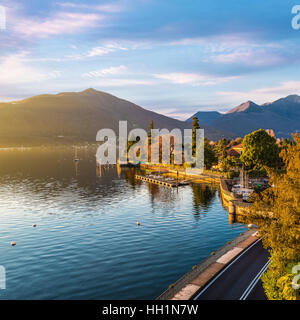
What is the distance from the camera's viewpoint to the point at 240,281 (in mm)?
34625

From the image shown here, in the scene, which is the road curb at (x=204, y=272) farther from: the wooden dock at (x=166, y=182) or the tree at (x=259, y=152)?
the wooden dock at (x=166, y=182)

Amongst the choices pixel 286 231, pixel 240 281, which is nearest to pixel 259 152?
pixel 240 281

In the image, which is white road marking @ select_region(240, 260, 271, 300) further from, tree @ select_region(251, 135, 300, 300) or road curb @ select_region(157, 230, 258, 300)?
road curb @ select_region(157, 230, 258, 300)

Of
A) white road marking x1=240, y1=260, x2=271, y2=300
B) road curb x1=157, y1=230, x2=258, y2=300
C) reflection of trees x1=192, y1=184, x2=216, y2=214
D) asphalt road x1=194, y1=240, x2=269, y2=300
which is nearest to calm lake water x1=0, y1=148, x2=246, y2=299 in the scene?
reflection of trees x1=192, y1=184, x2=216, y2=214

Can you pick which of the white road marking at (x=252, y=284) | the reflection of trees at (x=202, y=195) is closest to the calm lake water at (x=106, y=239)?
the reflection of trees at (x=202, y=195)

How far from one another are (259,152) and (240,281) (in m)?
83.7

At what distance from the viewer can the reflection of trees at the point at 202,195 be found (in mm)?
87588

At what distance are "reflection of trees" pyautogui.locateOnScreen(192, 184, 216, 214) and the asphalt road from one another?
39.8 metres

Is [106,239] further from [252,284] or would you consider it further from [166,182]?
[166,182]

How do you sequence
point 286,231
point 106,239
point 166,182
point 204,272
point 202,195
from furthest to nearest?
1. point 166,182
2. point 202,195
3. point 106,239
4. point 204,272
5. point 286,231

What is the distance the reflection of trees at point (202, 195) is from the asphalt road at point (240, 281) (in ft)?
131

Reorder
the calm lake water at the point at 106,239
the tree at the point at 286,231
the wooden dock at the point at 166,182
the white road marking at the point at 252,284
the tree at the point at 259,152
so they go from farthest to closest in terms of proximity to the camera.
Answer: the wooden dock at the point at 166,182 < the tree at the point at 259,152 < the calm lake water at the point at 106,239 < the white road marking at the point at 252,284 < the tree at the point at 286,231
